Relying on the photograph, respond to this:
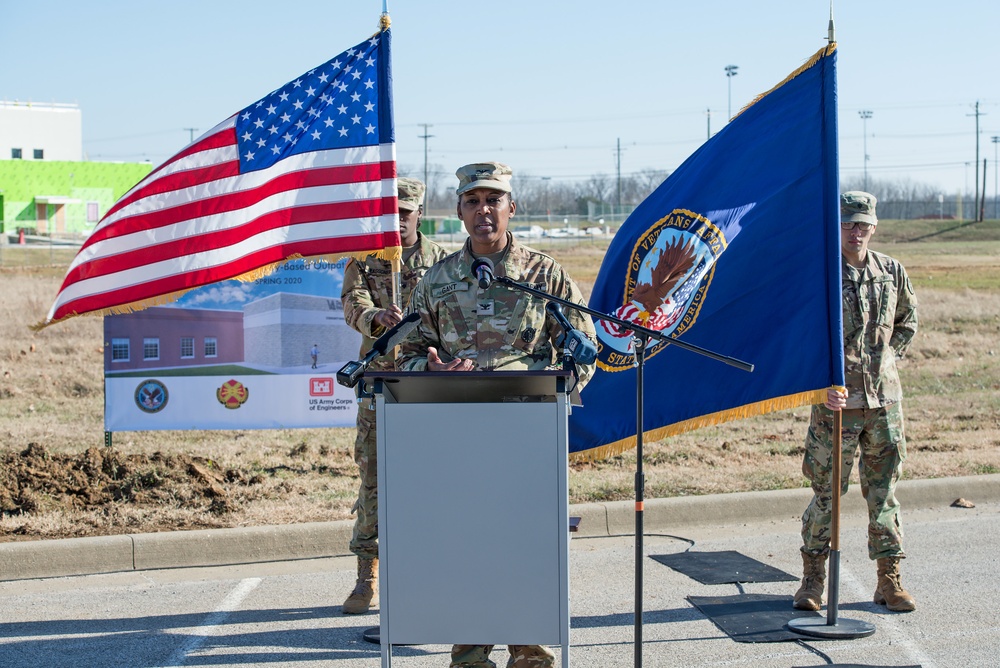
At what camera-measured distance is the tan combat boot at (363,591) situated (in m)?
6.26

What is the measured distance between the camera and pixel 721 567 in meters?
7.13

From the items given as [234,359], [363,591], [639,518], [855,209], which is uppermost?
[855,209]

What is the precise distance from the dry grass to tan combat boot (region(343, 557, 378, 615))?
1656 mm

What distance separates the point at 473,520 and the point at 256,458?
6512 millimetres

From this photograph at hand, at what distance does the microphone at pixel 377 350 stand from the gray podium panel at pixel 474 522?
152 mm

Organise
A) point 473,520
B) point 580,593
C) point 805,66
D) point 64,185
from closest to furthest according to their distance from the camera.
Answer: point 473,520, point 805,66, point 580,593, point 64,185

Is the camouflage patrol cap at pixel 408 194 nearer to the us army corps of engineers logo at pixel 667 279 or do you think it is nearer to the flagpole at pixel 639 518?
the us army corps of engineers logo at pixel 667 279

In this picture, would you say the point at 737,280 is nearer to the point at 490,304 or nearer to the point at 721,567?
the point at 490,304

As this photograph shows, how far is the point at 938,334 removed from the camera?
18.2 meters

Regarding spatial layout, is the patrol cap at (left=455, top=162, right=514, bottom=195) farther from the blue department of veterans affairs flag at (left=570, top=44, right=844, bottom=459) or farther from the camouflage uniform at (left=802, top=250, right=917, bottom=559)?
the camouflage uniform at (left=802, top=250, right=917, bottom=559)

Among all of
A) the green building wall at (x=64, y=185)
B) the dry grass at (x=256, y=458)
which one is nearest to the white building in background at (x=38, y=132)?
the green building wall at (x=64, y=185)

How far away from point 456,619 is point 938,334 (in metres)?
16.0

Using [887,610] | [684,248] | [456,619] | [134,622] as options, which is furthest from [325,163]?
[887,610]

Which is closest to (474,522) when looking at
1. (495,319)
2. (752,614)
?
(495,319)
